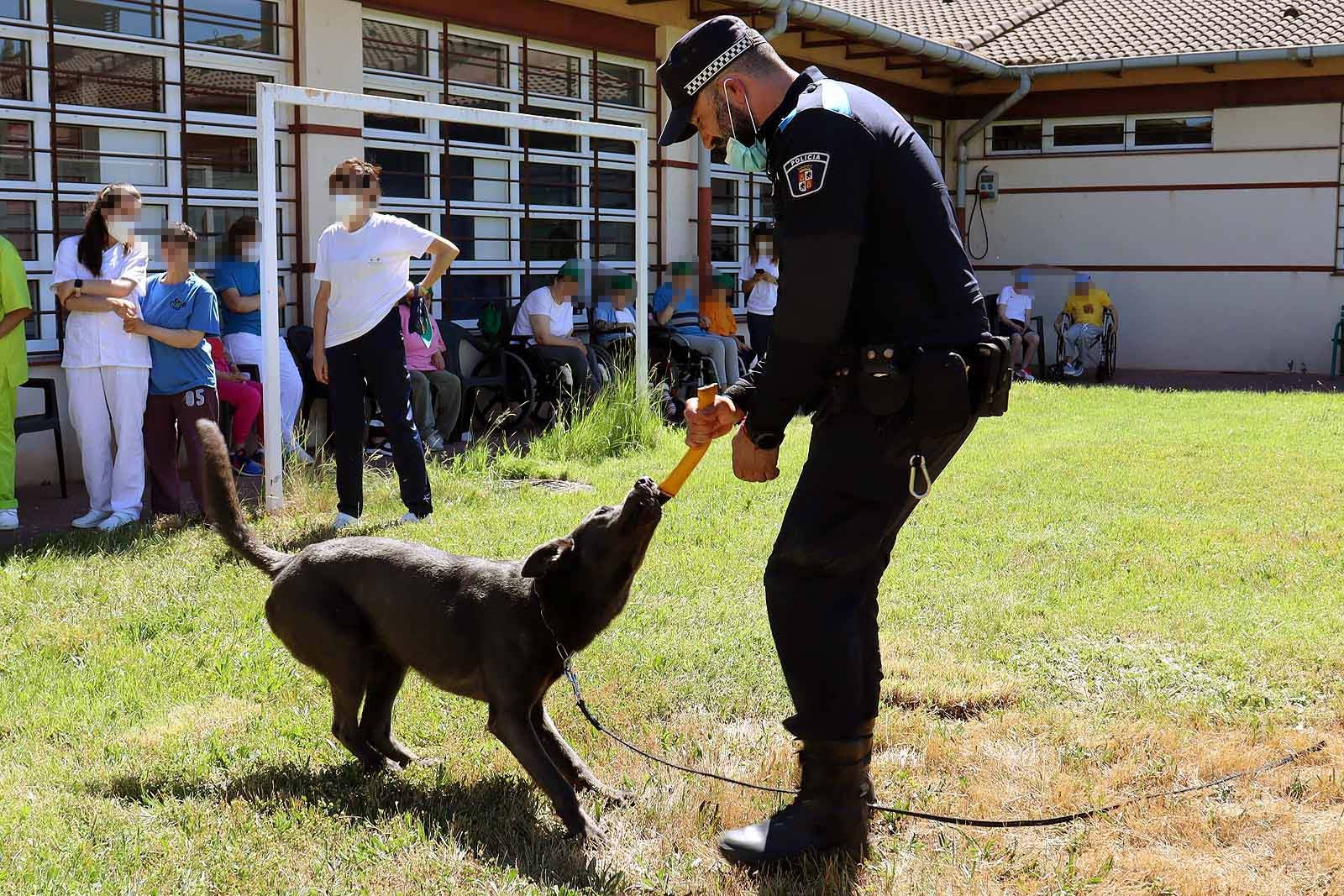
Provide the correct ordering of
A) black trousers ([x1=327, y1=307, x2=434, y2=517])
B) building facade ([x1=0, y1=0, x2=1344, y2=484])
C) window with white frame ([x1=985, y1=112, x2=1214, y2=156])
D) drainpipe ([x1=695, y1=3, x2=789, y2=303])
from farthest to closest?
window with white frame ([x1=985, y1=112, x2=1214, y2=156]) → drainpipe ([x1=695, y1=3, x2=789, y2=303]) → building facade ([x1=0, y1=0, x2=1344, y2=484]) → black trousers ([x1=327, y1=307, x2=434, y2=517])

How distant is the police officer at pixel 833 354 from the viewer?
128 inches

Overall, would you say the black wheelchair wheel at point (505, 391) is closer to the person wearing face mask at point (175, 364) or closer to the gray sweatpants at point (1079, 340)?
the person wearing face mask at point (175, 364)

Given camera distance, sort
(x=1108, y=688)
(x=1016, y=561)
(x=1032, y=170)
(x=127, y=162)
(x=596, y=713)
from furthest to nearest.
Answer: (x=1032, y=170), (x=127, y=162), (x=1016, y=561), (x=1108, y=688), (x=596, y=713)

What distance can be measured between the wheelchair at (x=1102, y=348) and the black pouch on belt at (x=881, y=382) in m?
15.3

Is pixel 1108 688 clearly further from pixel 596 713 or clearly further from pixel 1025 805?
pixel 596 713

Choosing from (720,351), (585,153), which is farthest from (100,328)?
(585,153)

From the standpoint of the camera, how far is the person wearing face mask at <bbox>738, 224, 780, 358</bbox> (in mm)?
14336

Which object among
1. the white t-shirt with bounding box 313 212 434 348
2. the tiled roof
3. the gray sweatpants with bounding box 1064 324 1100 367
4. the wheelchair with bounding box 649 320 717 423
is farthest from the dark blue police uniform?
the gray sweatpants with bounding box 1064 324 1100 367

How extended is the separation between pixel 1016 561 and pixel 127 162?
21.9 ft

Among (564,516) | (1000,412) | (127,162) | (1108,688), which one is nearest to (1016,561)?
(1108,688)

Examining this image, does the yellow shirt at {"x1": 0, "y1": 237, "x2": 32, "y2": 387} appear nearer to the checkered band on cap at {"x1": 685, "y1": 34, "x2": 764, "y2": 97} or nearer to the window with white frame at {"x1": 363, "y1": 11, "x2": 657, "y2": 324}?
the window with white frame at {"x1": 363, "y1": 11, "x2": 657, "y2": 324}

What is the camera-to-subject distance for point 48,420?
28.1 feet

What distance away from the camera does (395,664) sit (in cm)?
418

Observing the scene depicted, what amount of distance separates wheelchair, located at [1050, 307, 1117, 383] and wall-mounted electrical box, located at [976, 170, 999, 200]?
268 cm
